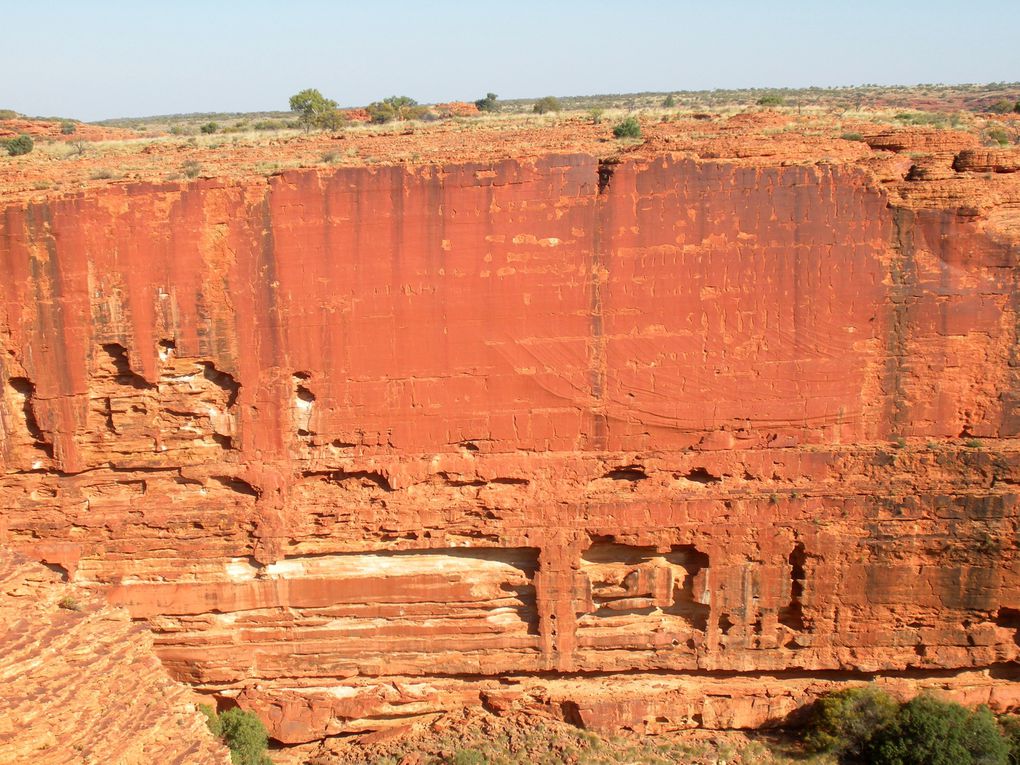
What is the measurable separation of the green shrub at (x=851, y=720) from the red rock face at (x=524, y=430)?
1.32ft

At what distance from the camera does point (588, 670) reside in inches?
420

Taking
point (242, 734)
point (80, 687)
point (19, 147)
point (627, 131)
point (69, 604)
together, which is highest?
point (19, 147)

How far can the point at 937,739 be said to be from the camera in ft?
31.4

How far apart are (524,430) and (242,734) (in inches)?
193

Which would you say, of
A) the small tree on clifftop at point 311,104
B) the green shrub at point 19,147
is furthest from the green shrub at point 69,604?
the small tree on clifftop at point 311,104

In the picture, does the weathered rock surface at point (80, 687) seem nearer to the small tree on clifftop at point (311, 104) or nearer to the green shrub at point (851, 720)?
the green shrub at point (851, 720)

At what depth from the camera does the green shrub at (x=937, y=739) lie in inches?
373

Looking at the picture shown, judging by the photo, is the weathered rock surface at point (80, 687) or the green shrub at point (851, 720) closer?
the weathered rock surface at point (80, 687)

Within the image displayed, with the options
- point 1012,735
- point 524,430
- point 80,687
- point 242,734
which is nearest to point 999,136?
point 524,430

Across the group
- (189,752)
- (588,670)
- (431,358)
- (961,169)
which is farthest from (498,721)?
(961,169)

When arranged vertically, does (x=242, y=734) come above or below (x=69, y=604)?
below

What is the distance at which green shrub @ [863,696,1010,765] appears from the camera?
9.48 meters

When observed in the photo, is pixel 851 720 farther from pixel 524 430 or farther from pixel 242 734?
pixel 242 734

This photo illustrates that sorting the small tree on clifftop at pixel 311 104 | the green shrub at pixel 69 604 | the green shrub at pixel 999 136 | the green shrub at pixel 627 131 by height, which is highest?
the small tree on clifftop at pixel 311 104
